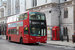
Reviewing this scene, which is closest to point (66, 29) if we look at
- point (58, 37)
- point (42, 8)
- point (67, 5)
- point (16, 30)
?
point (58, 37)

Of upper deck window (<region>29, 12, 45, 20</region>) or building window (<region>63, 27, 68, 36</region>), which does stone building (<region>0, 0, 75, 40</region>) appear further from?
upper deck window (<region>29, 12, 45, 20</region>)

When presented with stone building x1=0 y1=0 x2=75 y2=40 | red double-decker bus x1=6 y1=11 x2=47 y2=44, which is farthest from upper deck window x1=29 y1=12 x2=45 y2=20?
stone building x1=0 y1=0 x2=75 y2=40

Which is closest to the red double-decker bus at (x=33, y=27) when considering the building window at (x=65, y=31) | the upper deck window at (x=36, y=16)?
the upper deck window at (x=36, y=16)

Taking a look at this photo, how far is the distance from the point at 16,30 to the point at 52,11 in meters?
8.14

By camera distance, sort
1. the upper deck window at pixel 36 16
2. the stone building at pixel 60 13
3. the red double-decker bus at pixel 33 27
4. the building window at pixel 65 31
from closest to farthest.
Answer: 1. the red double-decker bus at pixel 33 27
2. the upper deck window at pixel 36 16
3. the stone building at pixel 60 13
4. the building window at pixel 65 31

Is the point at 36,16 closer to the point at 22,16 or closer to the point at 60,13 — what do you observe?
the point at 22,16

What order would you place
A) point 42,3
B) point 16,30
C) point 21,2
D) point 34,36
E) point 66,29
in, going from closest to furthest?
point 34,36, point 16,30, point 66,29, point 42,3, point 21,2

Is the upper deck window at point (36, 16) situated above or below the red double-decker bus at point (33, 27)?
above

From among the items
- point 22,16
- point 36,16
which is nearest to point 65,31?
point 22,16

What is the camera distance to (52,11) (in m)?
28.6

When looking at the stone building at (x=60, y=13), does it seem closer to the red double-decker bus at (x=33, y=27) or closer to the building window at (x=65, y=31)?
the building window at (x=65, y=31)

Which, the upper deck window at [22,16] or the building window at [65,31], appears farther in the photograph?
the building window at [65,31]

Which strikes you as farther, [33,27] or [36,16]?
[36,16]

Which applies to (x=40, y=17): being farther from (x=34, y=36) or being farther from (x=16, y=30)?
(x=16, y=30)
